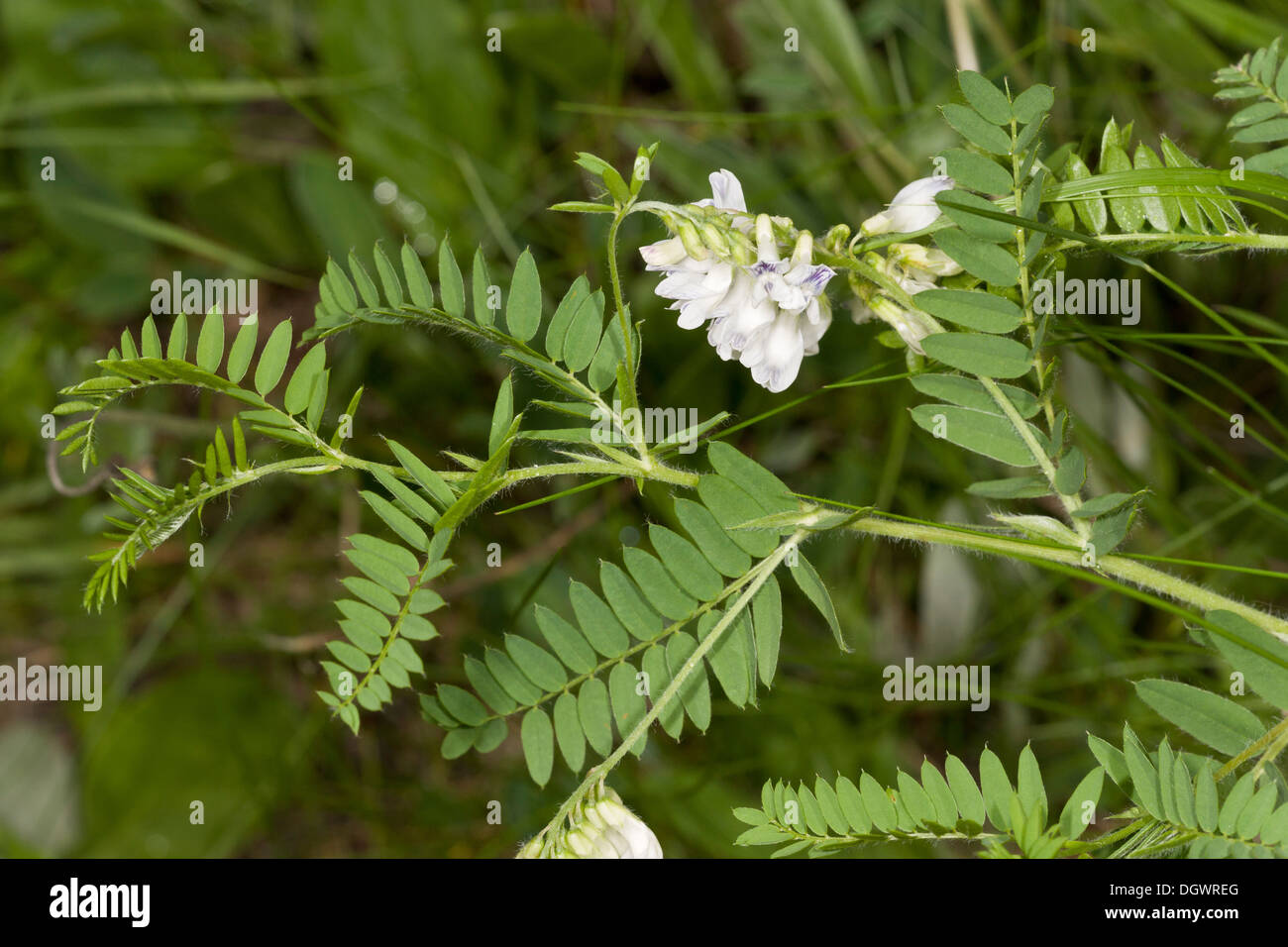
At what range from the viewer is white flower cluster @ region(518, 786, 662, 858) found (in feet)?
2.95
